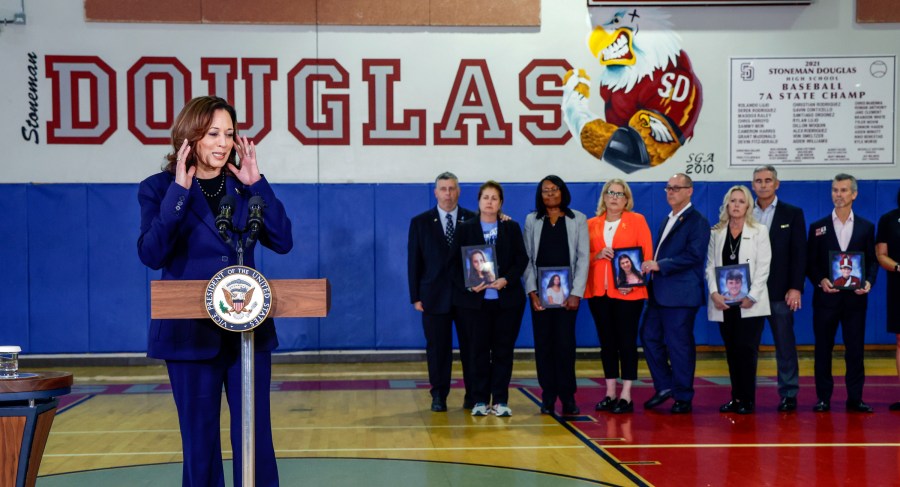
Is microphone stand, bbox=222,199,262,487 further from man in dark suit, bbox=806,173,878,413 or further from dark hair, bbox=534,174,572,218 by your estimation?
man in dark suit, bbox=806,173,878,413

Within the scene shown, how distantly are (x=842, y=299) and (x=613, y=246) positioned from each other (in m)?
1.84

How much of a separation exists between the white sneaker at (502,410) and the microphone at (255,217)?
4442 millimetres

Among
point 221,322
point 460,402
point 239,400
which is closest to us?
point 221,322

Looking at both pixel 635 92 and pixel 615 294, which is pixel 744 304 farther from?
pixel 635 92

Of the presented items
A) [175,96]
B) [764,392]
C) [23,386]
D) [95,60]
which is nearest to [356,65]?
[175,96]

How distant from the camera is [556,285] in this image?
6871mm

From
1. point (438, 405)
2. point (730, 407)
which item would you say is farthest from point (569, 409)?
point (730, 407)

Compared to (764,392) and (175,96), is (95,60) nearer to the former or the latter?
(175,96)

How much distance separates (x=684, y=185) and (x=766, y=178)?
0.68m

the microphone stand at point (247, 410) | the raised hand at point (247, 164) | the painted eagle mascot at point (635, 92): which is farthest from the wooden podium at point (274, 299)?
the painted eagle mascot at point (635, 92)

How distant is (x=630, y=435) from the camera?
6.17 meters

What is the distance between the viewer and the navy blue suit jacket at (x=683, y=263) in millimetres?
7047

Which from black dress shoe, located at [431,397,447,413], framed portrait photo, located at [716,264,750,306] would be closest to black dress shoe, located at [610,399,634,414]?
framed portrait photo, located at [716,264,750,306]

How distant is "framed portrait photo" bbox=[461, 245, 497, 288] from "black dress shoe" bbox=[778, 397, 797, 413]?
248 centimetres
